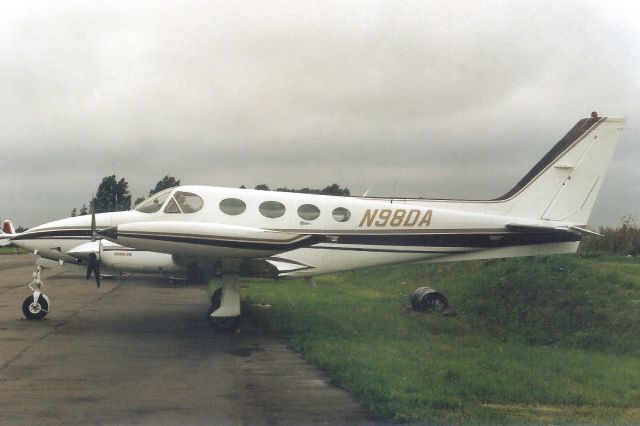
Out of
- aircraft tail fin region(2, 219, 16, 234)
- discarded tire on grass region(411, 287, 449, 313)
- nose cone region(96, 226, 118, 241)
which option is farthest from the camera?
aircraft tail fin region(2, 219, 16, 234)

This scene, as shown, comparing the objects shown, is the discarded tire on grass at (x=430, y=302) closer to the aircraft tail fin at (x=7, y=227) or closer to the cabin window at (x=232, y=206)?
the cabin window at (x=232, y=206)

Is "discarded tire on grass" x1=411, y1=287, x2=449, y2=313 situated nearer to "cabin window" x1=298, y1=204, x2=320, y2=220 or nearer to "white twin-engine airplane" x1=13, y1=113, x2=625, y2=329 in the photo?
"white twin-engine airplane" x1=13, y1=113, x2=625, y2=329

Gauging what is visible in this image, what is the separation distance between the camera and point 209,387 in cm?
802

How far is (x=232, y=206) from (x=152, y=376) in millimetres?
5341

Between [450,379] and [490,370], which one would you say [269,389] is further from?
[490,370]

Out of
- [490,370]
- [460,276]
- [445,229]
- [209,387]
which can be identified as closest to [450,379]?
[490,370]

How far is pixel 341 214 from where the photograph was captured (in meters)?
13.8

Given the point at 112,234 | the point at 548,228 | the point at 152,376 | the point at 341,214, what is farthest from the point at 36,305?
the point at 548,228

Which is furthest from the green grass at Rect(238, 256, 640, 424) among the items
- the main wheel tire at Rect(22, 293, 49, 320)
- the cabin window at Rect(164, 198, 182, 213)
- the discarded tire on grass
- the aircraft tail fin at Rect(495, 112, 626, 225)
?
the main wheel tire at Rect(22, 293, 49, 320)

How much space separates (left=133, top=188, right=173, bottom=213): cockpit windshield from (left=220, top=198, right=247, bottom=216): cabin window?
4.22 feet

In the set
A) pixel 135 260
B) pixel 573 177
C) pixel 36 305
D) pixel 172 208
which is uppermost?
pixel 573 177

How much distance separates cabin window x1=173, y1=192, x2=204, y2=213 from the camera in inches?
517

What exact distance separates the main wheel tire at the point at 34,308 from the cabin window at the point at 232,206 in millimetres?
4805

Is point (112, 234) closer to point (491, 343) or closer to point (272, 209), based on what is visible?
point (272, 209)
